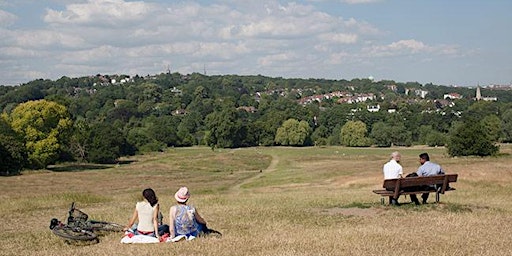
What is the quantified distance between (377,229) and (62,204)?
19370mm

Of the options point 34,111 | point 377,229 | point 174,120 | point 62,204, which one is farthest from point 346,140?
point 377,229

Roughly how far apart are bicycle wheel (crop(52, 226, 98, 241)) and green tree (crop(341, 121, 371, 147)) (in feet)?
419

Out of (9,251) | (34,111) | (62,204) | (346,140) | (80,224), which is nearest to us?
(9,251)

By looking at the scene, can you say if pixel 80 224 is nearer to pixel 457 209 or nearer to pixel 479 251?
pixel 479 251

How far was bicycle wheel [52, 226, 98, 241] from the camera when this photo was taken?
1401 centimetres

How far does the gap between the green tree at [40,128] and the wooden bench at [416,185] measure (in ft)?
213

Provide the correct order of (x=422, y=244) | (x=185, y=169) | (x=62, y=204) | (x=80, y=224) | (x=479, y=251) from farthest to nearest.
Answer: (x=185, y=169) < (x=62, y=204) < (x=80, y=224) < (x=422, y=244) < (x=479, y=251)

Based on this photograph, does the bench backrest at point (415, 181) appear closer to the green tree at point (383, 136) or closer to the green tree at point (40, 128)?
the green tree at point (40, 128)

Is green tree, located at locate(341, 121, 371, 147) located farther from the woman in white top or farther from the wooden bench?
the woman in white top

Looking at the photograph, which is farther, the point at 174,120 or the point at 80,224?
the point at 174,120

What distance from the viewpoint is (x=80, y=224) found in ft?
49.4

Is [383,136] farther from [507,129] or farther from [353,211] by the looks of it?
[353,211]

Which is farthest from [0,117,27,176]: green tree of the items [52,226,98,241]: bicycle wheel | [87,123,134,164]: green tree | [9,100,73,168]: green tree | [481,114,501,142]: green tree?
[481,114,501,142]: green tree

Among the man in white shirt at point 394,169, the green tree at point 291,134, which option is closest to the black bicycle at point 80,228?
the man in white shirt at point 394,169
